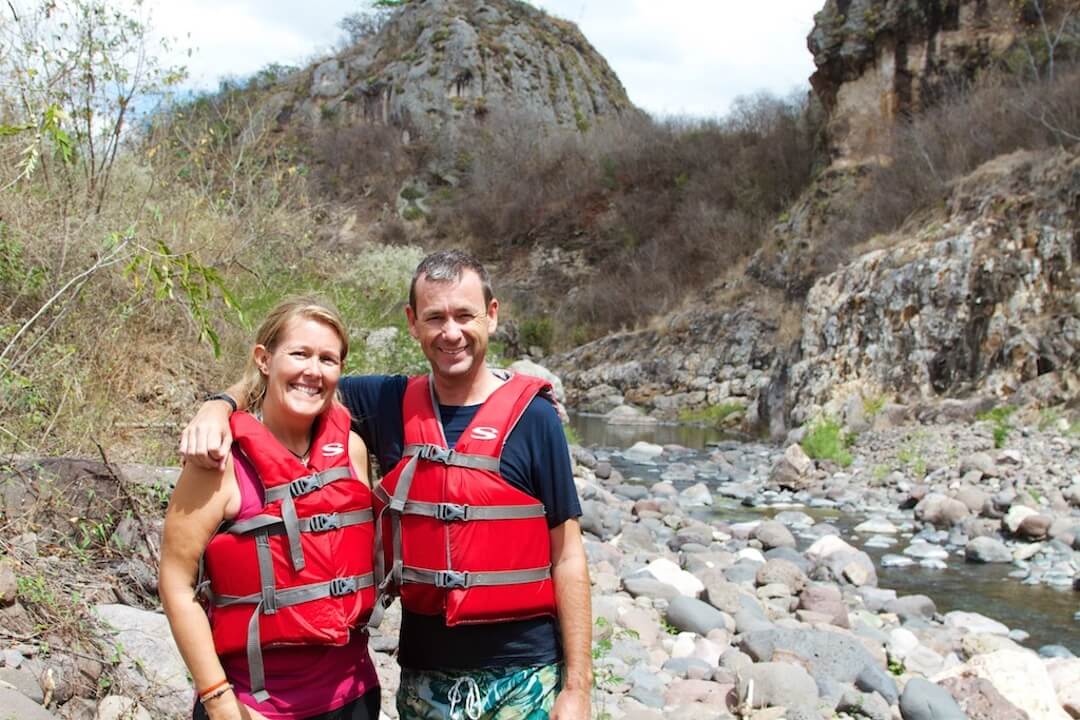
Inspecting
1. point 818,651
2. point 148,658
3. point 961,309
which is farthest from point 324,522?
point 961,309

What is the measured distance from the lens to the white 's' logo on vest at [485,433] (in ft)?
7.35

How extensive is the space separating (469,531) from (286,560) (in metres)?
0.43

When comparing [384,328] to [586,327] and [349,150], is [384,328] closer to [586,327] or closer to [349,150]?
[586,327]

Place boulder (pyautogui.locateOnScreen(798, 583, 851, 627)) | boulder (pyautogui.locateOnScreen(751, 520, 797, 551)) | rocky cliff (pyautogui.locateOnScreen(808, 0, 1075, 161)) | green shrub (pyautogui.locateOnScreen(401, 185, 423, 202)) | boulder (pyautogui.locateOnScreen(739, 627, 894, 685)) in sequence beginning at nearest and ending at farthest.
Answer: boulder (pyautogui.locateOnScreen(739, 627, 894, 685)), boulder (pyautogui.locateOnScreen(798, 583, 851, 627)), boulder (pyautogui.locateOnScreen(751, 520, 797, 551)), rocky cliff (pyautogui.locateOnScreen(808, 0, 1075, 161)), green shrub (pyautogui.locateOnScreen(401, 185, 423, 202))

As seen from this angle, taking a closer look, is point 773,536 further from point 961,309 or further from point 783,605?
point 961,309

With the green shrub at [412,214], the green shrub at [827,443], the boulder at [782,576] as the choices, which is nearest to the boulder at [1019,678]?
the boulder at [782,576]

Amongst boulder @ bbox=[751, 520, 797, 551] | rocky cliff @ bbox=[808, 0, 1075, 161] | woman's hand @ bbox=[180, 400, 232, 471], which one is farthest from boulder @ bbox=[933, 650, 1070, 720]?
rocky cliff @ bbox=[808, 0, 1075, 161]

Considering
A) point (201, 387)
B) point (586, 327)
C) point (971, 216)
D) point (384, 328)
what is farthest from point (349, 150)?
point (201, 387)

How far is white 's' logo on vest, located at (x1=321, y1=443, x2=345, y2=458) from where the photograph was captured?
7.27 feet

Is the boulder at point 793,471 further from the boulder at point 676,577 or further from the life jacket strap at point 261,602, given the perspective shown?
the life jacket strap at point 261,602

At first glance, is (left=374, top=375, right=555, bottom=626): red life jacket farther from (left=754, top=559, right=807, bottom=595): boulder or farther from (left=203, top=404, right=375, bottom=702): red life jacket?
(left=754, top=559, right=807, bottom=595): boulder

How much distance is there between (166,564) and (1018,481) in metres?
10.8

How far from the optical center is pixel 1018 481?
34.8 feet

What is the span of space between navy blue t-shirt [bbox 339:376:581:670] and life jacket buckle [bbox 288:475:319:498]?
0.35m
